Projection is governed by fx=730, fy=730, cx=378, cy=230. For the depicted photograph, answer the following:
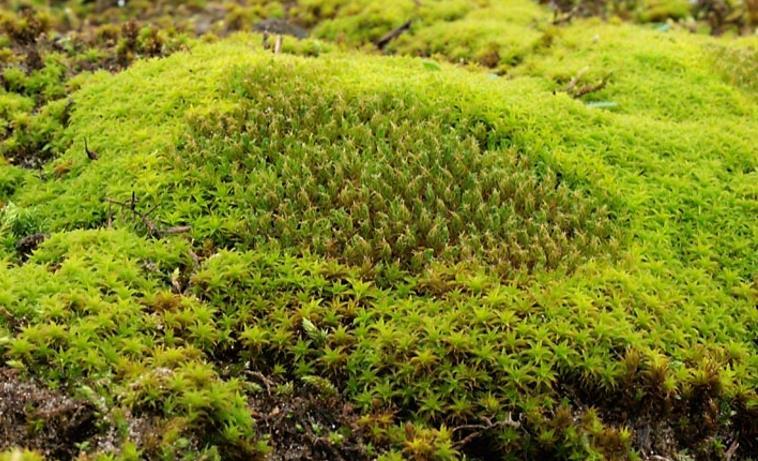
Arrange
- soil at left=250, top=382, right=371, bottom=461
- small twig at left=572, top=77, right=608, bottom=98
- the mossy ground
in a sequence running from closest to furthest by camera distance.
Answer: soil at left=250, top=382, right=371, bottom=461, the mossy ground, small twig at left=572, top=77, right=608, bottom=98

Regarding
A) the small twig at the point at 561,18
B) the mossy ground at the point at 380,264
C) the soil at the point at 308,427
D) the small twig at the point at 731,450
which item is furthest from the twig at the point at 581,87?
the soil at the point at 308,427

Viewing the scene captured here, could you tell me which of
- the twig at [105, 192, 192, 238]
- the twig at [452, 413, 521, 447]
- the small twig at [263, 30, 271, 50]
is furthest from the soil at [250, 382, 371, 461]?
the small twig at [263, 30, 271, 50]

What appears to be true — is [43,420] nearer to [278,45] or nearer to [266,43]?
[278,45]

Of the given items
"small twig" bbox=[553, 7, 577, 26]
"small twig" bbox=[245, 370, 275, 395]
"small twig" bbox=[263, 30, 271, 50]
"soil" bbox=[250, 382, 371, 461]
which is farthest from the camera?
"small twig" bbox=[553, 7, 577, 26]

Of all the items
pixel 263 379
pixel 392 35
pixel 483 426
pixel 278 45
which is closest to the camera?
pixel 483 426

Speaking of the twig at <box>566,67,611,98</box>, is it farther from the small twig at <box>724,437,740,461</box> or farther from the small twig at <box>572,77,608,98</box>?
the small twig at <box>724,437,740,461</box>

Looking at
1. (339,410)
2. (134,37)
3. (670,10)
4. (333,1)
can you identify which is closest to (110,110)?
(134,37)

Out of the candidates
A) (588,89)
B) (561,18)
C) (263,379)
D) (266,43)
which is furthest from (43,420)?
(561,18)
